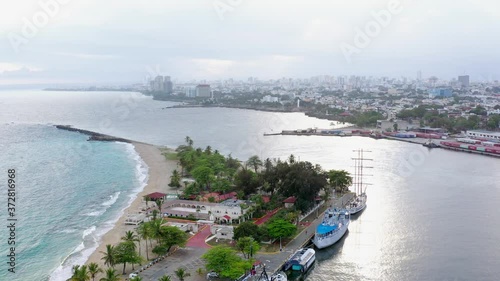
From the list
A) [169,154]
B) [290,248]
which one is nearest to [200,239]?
[290,248]

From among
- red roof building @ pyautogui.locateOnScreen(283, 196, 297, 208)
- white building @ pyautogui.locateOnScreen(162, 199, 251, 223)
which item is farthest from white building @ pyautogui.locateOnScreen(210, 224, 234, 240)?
red roof building @ pyautogui.locateOnScreen(283, 196, 297, 208)

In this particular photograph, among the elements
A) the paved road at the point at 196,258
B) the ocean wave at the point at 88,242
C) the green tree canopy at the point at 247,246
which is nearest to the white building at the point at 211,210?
the paved road at the point at 196,258

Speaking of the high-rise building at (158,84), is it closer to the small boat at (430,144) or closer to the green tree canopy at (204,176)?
the small boat at (430,144)

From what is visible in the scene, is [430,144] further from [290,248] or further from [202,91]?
[202,91]

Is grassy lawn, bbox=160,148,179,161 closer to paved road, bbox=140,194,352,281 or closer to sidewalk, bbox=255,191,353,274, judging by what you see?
sidewalk, bbox=255,191,353,274

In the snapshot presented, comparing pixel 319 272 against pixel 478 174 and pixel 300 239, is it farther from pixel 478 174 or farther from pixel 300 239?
pixel 478 174

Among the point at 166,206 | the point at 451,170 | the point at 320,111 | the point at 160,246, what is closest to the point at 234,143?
the point at 451,170
